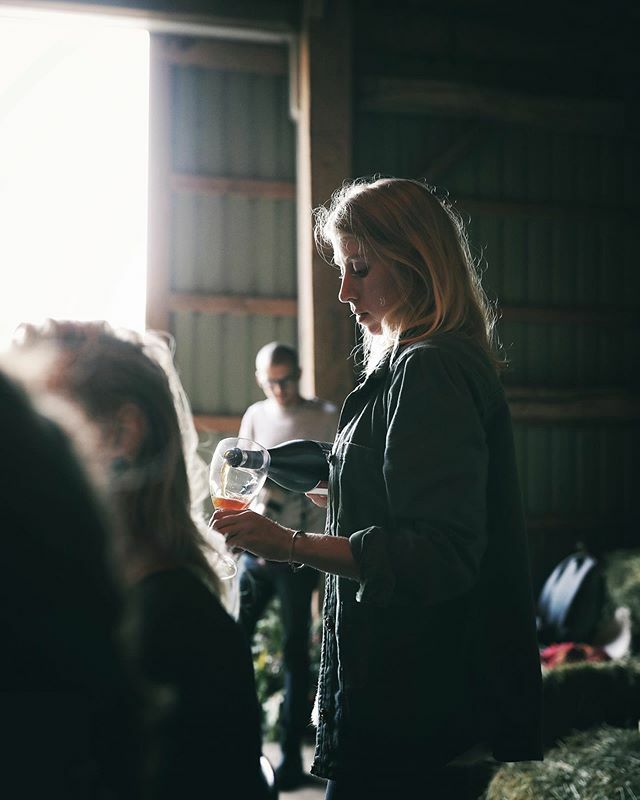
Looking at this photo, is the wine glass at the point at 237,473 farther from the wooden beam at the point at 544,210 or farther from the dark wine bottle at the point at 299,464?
the wooden beam at the point at 544,210

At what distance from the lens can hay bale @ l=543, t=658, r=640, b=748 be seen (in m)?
3.53

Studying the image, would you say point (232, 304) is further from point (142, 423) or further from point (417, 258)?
point (142, 423)

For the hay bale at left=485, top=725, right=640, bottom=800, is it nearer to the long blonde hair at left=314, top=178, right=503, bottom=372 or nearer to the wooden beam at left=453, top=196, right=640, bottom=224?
the long blonde hair at left=314, top=178, right=503, bottom=372

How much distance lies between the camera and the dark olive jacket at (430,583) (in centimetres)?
107

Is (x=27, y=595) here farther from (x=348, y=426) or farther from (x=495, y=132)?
(x=495, y=132)

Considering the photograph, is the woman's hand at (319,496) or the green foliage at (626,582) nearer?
the woman's hand at (319,496)

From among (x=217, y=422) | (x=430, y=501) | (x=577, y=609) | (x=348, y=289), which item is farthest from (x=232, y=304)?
(x=430, y=501)

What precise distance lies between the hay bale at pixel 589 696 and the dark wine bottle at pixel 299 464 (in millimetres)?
2380

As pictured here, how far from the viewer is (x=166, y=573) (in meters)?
0.93

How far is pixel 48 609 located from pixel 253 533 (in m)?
0.58

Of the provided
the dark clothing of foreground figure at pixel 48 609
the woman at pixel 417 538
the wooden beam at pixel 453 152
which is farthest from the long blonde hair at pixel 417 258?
the wooden beam at pixel 453 152

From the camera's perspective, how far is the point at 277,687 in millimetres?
4801

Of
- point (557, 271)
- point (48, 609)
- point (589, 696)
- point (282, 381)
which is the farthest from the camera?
point (557, 271)

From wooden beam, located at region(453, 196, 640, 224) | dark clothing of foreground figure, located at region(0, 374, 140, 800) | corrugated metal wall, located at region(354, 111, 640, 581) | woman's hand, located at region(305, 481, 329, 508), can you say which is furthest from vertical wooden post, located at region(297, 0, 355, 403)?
dark clothing of foreground figure, located at region(0, 374, 140, 800)
